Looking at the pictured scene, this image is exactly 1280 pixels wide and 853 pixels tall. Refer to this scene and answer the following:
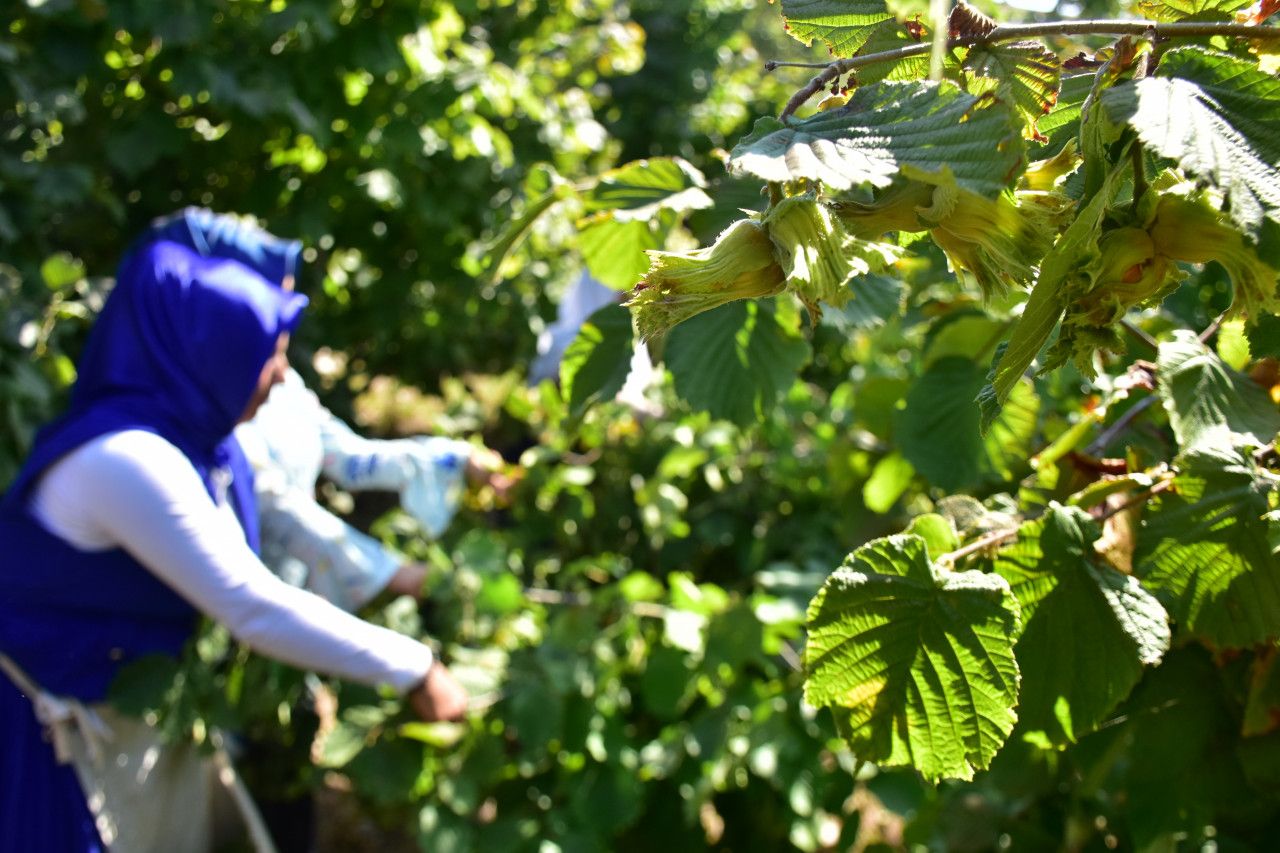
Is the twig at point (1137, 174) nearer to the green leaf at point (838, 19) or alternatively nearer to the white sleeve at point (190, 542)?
the green leaf at point (838, 19)

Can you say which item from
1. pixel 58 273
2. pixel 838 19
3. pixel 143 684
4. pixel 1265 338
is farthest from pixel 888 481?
pixel 58 273

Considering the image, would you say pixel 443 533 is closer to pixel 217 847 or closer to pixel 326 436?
pixel 326 436

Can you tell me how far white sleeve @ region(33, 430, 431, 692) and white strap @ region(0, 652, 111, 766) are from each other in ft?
0.86

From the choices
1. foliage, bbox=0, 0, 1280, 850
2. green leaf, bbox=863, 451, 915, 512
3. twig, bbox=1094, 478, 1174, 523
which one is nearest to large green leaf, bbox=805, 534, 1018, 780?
foliage, bbox=0, 0, 1280, 850

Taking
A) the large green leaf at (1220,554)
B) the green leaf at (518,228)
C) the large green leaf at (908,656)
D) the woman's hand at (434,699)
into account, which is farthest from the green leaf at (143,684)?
the large green leaf at (1220,554)

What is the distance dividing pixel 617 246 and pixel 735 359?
17 centimetres

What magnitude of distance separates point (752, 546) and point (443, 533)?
32.2 inches

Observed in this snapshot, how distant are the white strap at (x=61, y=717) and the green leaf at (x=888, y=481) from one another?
4.42 ft

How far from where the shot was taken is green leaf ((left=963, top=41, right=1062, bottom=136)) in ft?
2.09

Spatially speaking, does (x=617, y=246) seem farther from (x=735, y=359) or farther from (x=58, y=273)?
(x=58, y=273)

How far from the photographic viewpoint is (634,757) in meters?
2.49

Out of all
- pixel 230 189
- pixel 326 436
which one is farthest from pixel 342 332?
pixel 326 436

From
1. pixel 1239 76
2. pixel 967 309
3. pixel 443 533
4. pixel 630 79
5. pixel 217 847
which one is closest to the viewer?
pixel 1239 76

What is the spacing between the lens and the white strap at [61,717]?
6.25ft
